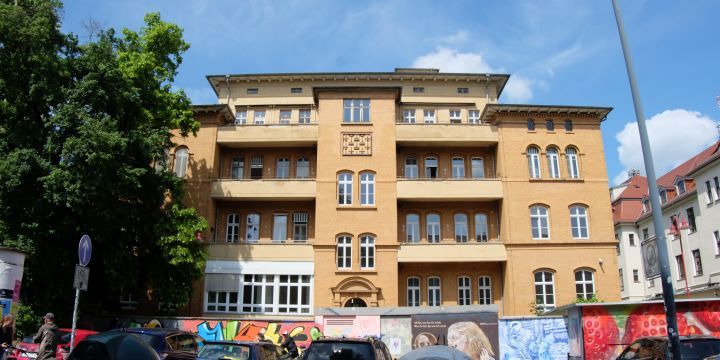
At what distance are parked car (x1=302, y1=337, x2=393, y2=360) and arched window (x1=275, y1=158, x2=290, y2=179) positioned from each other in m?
23.1

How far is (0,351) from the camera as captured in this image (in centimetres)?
1208

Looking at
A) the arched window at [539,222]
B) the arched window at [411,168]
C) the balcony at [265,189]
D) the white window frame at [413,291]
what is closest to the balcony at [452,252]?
the white window frame at [413,291]

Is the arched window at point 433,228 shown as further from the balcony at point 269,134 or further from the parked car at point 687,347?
the parked car at point 687,347

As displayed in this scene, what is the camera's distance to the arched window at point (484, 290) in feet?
102

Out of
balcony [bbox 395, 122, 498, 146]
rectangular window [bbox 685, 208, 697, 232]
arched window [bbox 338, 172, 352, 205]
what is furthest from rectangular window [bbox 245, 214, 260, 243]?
rectangular window [bbox 685, 208, 697, 232]

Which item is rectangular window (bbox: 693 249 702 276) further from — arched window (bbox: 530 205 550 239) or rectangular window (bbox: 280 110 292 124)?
rectangular window (bbox: 280 110 292 124)

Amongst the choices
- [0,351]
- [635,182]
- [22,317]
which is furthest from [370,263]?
[635,182]

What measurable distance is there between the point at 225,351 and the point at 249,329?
14052 mm

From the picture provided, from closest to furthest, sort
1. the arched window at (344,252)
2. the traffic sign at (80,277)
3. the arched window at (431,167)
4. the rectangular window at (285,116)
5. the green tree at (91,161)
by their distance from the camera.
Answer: the traffic sign at (80,277) < the green tree at (91,161) < the arched window at (344,252) < the arched window at (431,167) < the rectangular window at (285,116)

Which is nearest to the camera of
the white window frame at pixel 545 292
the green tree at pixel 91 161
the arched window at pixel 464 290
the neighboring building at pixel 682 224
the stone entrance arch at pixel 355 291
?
the green tree at pixel 91 161

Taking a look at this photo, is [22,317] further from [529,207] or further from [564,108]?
[564,108]

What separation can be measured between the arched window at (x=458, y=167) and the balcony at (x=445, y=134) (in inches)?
57.0

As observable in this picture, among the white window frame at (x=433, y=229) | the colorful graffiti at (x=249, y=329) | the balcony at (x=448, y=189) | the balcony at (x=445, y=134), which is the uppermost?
the balcony at (x=445, y=134)

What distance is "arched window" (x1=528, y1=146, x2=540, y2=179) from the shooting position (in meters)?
31.9
